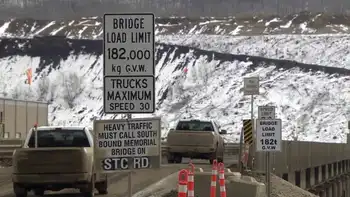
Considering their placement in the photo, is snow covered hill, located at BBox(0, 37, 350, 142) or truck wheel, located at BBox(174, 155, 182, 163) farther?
snow covered hill, located at BBox(0, 37, 350, 142)

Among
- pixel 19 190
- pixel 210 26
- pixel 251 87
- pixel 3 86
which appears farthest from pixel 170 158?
pixel 210 26

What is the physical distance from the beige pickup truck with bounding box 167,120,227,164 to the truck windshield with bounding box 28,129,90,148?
13266 mm

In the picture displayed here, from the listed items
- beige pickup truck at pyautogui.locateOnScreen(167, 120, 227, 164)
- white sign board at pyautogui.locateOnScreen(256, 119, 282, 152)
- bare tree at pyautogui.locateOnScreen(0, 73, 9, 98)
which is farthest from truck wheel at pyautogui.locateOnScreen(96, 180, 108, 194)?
bare tree at pyautogui.locateOnScreen(0, 73, 9, 98)

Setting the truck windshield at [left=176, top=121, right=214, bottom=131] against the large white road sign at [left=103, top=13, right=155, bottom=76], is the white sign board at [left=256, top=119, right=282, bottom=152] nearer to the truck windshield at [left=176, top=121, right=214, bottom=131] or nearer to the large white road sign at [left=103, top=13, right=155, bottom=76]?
the large white road sign at [left=103, top=13, right=155, bottom=76]

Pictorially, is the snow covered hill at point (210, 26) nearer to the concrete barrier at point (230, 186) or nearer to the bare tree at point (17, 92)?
the bare tree at point (17, 92)

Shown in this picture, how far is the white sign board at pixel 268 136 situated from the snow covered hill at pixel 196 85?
188 ft

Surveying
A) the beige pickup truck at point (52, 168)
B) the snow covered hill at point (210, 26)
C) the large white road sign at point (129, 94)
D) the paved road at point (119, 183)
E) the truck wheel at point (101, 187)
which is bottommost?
the paved road at point (119, 183)

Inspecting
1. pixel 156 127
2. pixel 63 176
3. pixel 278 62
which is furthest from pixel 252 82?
pixel 278 62

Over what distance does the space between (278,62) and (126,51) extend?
102 meters

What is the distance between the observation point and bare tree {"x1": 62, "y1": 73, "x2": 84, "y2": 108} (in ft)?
358

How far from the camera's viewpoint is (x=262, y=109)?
1842 centimetres

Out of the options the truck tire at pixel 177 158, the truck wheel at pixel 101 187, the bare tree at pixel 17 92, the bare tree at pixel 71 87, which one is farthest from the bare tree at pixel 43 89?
the truck wheel at pixel 101 187

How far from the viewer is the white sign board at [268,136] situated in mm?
17516

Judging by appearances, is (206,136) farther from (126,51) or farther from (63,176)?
(126,51)
